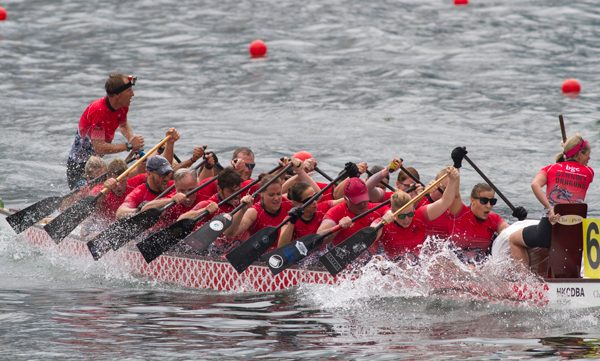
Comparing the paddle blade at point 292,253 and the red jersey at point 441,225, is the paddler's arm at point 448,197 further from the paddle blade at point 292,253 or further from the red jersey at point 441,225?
the paddle blade at point 292,253

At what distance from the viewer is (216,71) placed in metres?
28.4

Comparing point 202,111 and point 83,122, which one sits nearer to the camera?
point 83,122

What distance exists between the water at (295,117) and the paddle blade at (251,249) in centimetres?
38

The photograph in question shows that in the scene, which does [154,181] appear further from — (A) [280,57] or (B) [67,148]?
(A) [280,57]

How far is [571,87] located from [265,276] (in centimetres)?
1488

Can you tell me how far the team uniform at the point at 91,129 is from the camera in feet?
50.4

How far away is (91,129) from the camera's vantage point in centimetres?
1539

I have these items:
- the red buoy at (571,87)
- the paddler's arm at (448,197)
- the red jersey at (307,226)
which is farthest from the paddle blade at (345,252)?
the red buoy at (571,87)

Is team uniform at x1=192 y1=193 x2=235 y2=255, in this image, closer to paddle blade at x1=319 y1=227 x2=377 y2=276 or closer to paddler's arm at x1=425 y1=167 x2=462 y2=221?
paddle blade at x1=319 y1=227 x2=377 y2=276

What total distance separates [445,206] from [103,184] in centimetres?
444

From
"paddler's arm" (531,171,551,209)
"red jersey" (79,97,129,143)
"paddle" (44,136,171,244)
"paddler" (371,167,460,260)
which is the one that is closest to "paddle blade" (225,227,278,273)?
"paddler" (371,167,460,260)

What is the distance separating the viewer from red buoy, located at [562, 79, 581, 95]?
2631cm

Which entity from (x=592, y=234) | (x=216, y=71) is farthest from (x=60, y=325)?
(x=216, y=71)

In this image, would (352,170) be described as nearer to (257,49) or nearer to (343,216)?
(343,216)
